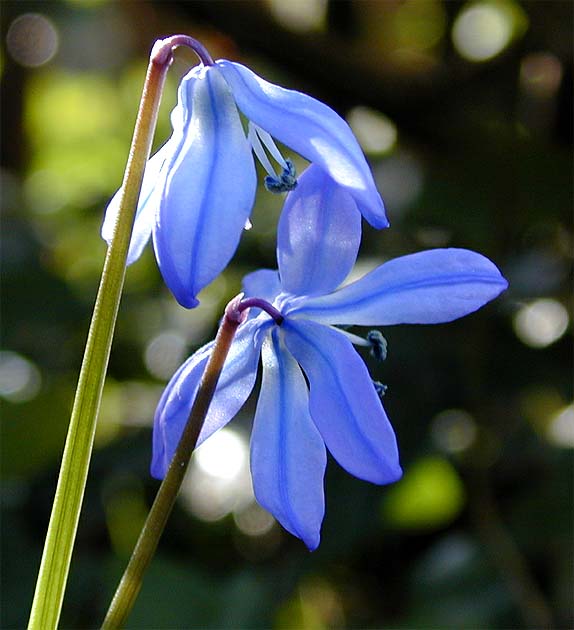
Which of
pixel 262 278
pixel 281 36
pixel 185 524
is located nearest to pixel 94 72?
pixel 281 36

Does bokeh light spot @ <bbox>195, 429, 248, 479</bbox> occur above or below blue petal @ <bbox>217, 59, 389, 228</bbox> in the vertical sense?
below

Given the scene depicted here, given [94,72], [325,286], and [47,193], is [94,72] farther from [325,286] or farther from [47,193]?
[325,286]

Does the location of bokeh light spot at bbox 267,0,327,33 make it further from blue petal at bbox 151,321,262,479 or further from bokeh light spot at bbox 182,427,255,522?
blue petal at bbox 151,321,262,479

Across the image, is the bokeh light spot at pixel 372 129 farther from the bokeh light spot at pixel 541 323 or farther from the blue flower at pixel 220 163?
the blue flower at pixel 220 163

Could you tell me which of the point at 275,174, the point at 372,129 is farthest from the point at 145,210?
the point at 372,129

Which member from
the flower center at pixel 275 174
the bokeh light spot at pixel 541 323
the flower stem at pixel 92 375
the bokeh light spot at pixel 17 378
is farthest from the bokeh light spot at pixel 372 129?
the flower stem at pixel 92 375

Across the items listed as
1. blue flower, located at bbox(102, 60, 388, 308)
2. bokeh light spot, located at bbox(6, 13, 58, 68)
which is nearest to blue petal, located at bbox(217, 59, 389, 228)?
blue flower, located at bbox(102, 60, 388, 308)
